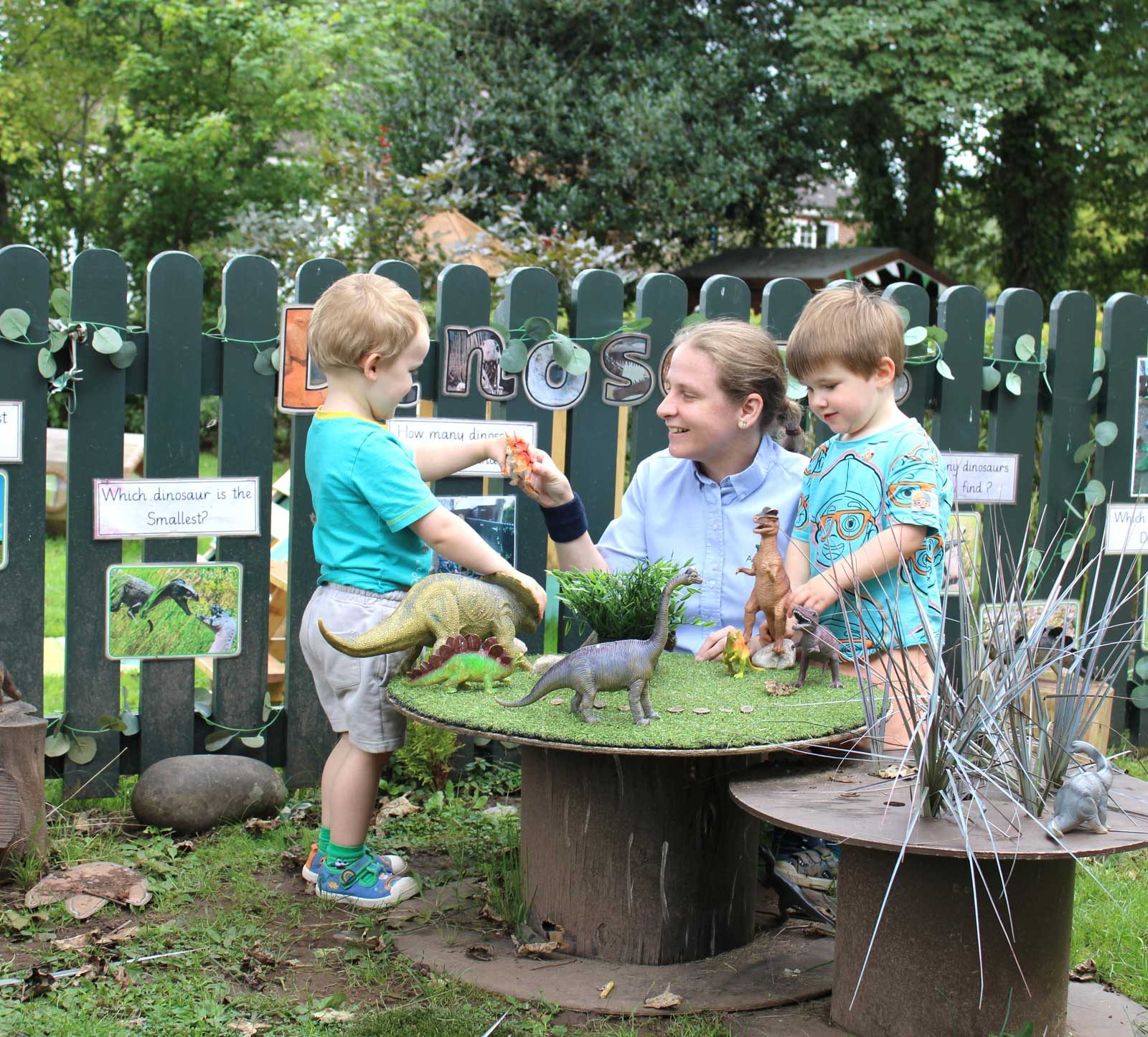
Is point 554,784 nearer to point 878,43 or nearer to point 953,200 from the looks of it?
point 878,43

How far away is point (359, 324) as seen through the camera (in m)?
3.12

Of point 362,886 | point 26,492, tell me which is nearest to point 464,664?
point 362,886

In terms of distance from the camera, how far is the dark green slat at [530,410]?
435 cm

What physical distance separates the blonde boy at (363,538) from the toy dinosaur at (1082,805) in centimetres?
131

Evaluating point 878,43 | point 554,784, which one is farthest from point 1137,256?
point 554,784

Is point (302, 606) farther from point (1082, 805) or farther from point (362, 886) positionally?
point (1082, 805)

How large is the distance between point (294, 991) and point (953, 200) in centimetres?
1872

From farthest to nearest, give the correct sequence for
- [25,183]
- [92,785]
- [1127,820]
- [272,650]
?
[25,183]
[272,650]
[92,785]
[1127,820]

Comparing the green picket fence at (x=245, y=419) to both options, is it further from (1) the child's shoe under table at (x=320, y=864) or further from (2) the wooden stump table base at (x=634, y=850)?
(2) the wooden stump table base at (x=634, y=850)

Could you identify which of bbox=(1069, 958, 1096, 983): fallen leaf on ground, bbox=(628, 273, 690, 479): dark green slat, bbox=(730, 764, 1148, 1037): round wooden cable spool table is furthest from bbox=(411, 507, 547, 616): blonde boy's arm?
bbox=(1069, 958, 1096, 983): fallen leaf on ground

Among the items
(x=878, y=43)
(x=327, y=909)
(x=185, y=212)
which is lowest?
(x=327, y=909)

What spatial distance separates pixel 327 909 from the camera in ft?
11.2

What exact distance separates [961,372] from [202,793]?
3.27 meters

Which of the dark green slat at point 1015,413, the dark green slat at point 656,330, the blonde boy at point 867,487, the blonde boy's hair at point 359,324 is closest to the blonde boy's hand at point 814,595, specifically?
the blonde boy at point 867,487
